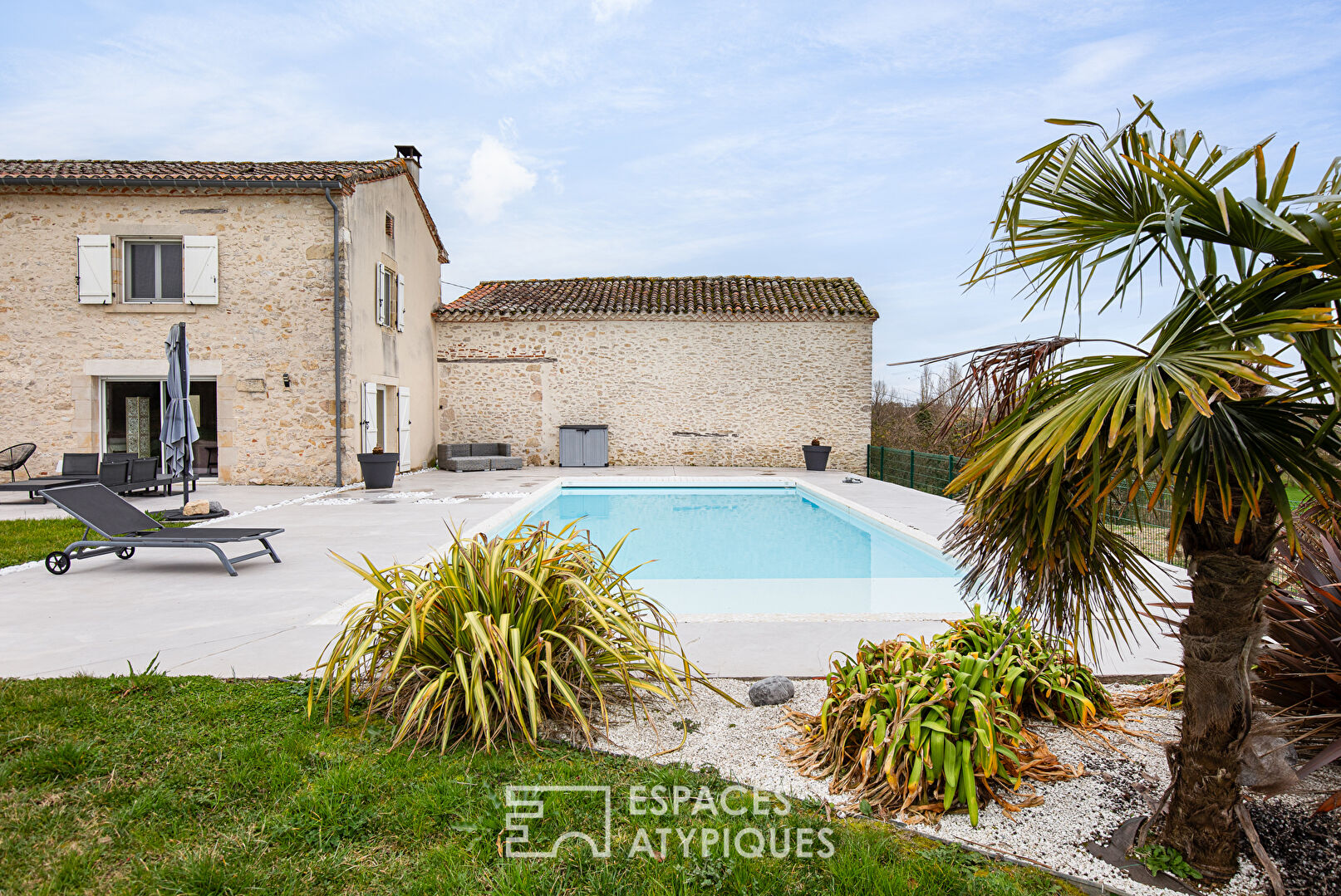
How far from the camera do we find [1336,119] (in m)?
2.18

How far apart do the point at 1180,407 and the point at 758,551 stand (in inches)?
277

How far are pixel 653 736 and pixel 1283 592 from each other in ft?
7.83

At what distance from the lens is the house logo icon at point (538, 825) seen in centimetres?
213

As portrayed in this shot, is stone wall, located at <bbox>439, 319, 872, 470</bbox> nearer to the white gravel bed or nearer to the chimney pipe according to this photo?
the chimney pipe

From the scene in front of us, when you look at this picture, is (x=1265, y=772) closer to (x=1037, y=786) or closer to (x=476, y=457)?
(x=1037, y=786)

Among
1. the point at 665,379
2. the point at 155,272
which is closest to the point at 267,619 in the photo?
the point at 155,272

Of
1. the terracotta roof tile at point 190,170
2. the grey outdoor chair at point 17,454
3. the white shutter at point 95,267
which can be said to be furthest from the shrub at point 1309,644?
the white shutter at point 95,267

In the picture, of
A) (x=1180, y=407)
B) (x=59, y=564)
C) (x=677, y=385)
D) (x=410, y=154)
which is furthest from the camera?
(x=677, y=385)

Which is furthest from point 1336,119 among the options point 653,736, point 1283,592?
point 653,736

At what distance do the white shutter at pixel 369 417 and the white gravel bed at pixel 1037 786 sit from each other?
37.9 ft

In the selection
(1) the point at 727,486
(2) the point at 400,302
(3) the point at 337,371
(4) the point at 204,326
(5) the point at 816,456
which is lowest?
(1) the point at 727,486

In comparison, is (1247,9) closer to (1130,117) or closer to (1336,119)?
(1336,119)

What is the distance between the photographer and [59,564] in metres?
5.88

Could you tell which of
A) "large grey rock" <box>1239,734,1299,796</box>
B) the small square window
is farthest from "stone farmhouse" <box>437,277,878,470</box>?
"large grey rock" <box>1239,734,1299,796</box>
